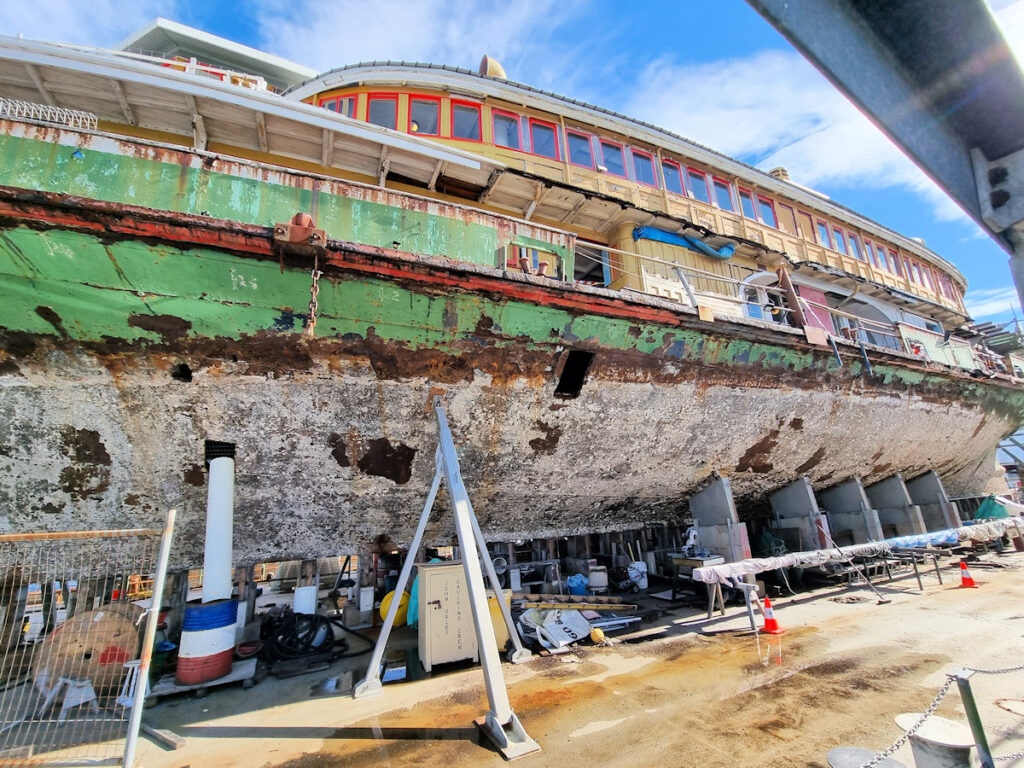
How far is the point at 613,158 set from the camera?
29.7 ft

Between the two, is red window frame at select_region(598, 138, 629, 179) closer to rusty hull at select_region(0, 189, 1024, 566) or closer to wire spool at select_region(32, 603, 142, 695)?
rusty hull at select_region(0, 189, 1024, 566)

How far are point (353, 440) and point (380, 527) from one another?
1522mm

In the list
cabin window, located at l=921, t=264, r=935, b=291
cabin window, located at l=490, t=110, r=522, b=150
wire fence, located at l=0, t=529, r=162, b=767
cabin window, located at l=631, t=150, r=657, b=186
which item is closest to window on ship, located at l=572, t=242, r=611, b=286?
cabin window, located at l=631, t=150, r=657, b=186

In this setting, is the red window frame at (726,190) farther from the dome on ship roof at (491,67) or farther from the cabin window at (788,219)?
the dome on ship roof at (491,67)

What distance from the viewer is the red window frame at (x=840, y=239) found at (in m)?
12.4

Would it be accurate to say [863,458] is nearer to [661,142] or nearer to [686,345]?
[686,345]

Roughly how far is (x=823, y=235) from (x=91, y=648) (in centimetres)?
1629

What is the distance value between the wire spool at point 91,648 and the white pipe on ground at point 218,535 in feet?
2.90

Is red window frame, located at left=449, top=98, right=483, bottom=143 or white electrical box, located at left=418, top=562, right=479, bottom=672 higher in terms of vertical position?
red window frame, located at left=449, top=98, right=483, bottom=143

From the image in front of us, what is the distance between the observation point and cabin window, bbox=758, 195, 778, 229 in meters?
11.0

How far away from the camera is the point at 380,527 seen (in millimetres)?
6105

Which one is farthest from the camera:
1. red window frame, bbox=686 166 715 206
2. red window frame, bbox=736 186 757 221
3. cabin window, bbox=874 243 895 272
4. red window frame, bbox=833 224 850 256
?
cabin window, bbox=874 243 895 272

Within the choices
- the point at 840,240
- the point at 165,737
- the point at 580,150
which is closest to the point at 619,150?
the point at 580,150

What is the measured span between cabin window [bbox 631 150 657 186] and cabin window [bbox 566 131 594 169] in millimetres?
1060
